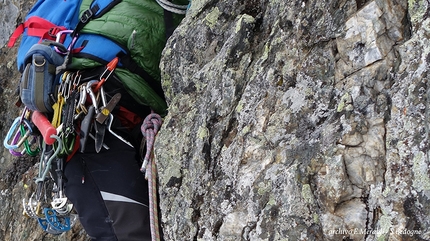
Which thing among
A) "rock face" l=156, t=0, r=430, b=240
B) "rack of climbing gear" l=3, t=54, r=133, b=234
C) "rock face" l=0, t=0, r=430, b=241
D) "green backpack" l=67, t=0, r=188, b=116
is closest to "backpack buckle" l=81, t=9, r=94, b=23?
"green backpack" l=67, t=0, r=188, b=116

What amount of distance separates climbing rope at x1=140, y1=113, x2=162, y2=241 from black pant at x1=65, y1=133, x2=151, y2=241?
0.20 m

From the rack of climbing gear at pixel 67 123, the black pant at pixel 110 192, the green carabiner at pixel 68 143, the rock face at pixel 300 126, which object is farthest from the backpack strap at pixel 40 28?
the rock face at pixel 300 126

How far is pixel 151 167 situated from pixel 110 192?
17.7 inches

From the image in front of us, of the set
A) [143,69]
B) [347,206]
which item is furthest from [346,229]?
[143,69]

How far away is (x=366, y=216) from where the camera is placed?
Result: 2385 mm

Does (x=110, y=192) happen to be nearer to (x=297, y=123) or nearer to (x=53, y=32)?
(x=53, y=32)

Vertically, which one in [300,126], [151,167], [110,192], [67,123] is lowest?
[110,192]

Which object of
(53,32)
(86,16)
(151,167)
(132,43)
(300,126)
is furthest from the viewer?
(53,32)

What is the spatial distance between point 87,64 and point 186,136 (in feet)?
4.07

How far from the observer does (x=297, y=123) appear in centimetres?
284

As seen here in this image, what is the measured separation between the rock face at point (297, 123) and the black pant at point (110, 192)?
0.39 meters

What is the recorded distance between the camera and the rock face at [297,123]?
7.72ft

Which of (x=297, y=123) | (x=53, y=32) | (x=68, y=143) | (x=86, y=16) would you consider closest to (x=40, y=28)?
(x=53, y=32)

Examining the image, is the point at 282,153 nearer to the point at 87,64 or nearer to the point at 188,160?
the point at 188,160
